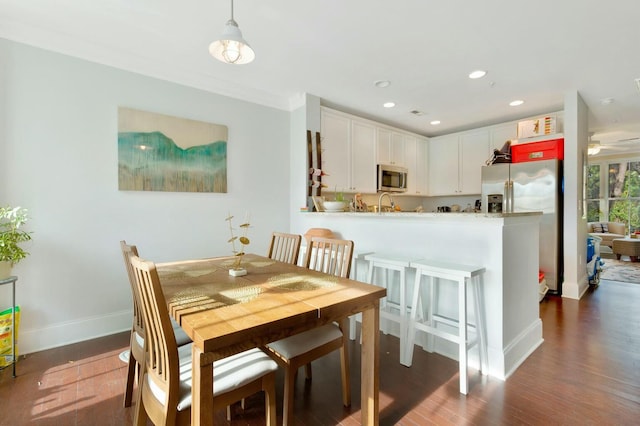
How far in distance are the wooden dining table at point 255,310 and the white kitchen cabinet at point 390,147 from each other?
330cm

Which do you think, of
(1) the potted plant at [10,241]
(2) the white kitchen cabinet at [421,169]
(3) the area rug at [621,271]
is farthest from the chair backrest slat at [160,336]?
(3) the area rug at [621,271]

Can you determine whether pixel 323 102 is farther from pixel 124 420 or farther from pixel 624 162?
pixel 624 162

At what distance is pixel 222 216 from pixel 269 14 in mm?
2088

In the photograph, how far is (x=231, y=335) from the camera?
1036 mm

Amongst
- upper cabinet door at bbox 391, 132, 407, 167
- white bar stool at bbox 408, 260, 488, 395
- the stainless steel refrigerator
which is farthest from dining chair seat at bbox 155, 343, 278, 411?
upper cabinet door at bbox 391, 132, 407, 167

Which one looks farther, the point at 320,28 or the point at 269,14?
the point at 320,28

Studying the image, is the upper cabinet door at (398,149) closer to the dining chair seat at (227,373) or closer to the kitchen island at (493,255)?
the kitchen island at (493,255)

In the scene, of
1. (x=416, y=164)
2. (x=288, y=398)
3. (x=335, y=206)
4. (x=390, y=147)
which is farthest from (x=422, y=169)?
(x=288, y=398)

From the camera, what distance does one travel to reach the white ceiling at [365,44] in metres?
2.16

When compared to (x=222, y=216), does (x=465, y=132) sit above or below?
above

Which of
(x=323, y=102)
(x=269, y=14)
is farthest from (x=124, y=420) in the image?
(x=323, y=102)

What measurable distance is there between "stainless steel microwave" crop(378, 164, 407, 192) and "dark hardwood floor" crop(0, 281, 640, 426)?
2.71m

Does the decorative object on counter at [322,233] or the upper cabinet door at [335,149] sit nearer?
the decorative object on counter at [322,233]

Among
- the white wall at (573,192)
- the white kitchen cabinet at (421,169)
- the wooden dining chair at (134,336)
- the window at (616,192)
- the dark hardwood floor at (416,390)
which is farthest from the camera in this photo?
the window at (616,192)
